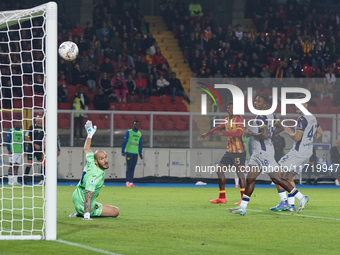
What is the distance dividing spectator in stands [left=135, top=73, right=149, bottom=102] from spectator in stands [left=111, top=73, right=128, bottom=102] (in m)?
0.61

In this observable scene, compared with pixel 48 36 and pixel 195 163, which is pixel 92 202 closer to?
pixel 48 36

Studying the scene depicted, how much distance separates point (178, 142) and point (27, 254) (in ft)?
46.7

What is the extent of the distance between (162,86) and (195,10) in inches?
255

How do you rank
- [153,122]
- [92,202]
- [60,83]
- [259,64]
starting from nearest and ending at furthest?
[92,202] < [153,122] < [60,83] < [259,64]

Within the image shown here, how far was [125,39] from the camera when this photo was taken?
2433cm

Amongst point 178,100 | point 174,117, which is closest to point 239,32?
point 178,100

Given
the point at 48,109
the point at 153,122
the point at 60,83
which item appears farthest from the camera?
the point at 60,83

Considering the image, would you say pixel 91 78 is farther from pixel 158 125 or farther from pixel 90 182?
pixel 90 182

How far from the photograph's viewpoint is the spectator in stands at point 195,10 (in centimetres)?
2723

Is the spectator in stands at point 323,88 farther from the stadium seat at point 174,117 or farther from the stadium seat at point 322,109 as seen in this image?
the stadium seat at point 174,117

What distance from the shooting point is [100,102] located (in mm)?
20594

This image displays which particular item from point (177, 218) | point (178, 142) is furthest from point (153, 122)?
point (177, 218)

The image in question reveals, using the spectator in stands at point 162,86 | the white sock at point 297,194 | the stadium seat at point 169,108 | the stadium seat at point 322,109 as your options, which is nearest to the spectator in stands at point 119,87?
the spectator in stands at point 162,86

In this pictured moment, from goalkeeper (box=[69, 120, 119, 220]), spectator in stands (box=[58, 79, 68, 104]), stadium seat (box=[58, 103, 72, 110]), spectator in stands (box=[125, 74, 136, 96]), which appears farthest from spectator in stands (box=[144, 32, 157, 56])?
goalkeeper (box=[69, 120, 119, 220])
